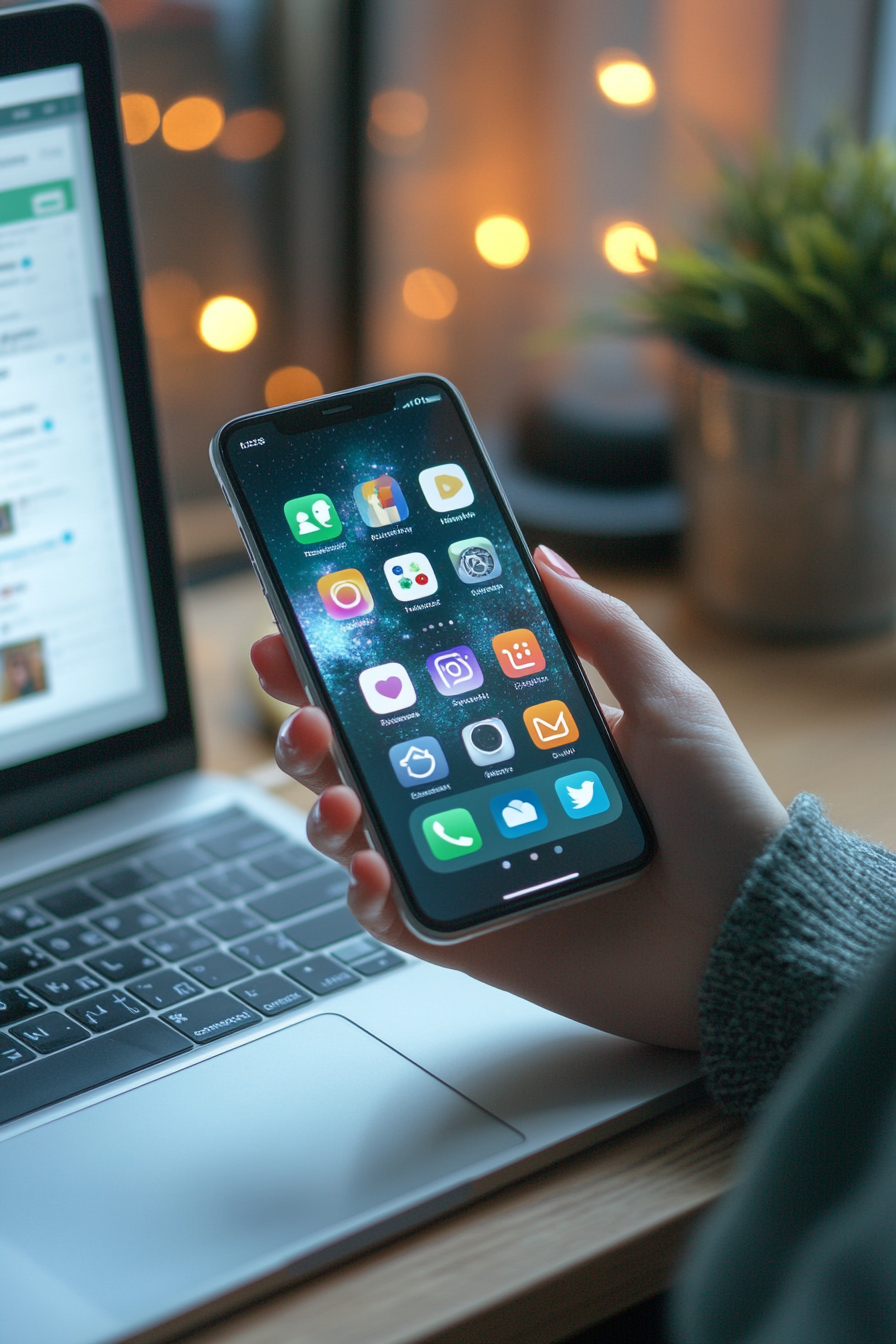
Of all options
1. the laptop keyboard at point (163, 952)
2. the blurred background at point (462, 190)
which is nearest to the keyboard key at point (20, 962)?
the laptop keyboard at point (163, 952)

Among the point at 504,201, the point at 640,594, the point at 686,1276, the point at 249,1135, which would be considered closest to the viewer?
the point at 686,1276

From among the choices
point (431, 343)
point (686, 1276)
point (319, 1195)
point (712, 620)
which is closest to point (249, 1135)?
point (319, 1195)

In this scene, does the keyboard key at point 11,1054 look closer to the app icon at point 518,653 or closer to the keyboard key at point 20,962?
the keyboard key at point 20,962

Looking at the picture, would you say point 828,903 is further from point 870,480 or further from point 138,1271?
point 870,480

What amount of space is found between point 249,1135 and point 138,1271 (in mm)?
63

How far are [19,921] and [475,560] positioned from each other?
0.25m

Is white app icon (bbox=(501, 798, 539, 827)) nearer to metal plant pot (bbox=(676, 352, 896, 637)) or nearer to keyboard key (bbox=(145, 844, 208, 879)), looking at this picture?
keyboard key (bbox=(145, 844, 208, 879))

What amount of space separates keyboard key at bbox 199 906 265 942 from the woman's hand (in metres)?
0.09

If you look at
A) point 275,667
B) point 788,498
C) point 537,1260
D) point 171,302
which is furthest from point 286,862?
point 171,302

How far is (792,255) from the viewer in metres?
0.81

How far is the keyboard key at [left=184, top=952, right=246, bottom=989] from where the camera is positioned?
52 centimetres

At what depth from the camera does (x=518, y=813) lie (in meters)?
0.48

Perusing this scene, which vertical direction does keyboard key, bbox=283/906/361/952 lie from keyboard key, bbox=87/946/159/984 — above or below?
below

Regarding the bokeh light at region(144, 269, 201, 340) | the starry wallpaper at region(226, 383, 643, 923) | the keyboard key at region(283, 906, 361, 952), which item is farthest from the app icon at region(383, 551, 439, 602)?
the bokeh light at region(144, 269, 201, 340)
